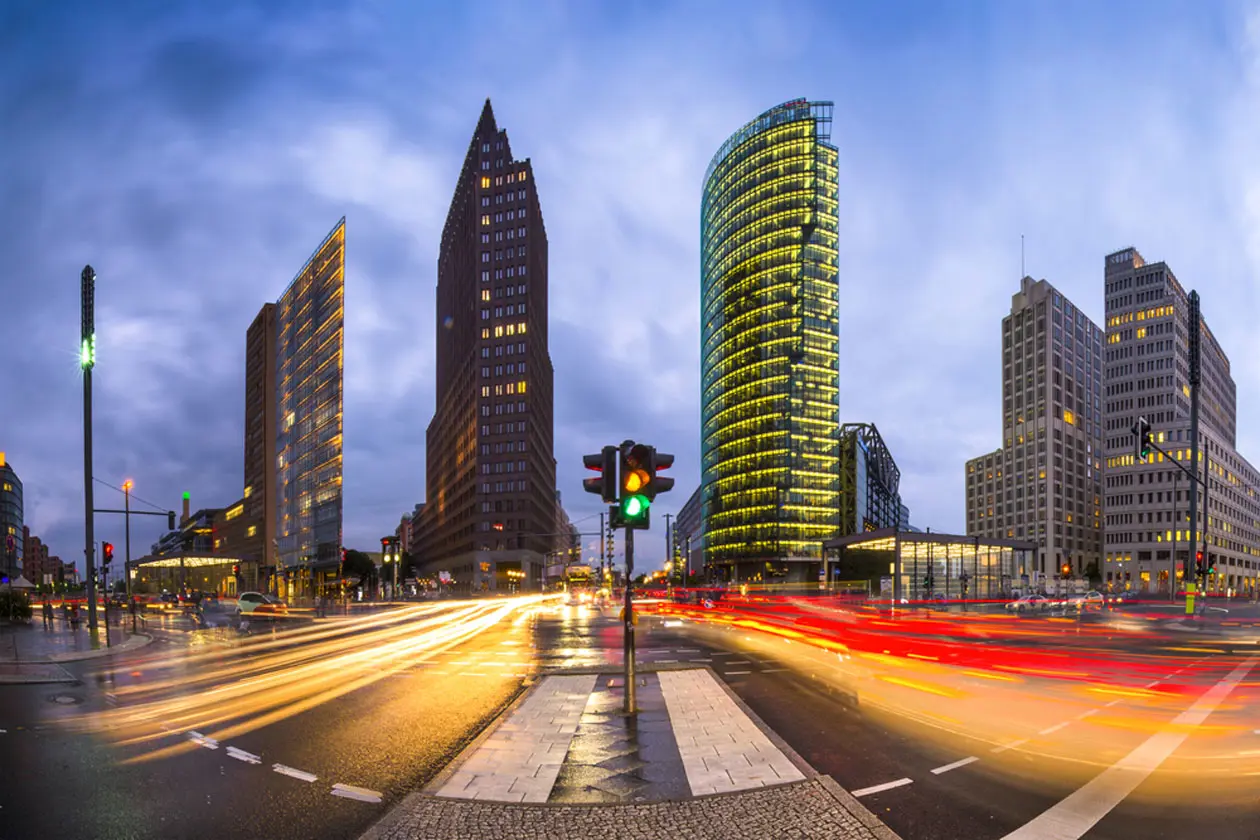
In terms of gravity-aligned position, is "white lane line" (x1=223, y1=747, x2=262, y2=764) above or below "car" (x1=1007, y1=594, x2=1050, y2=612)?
above

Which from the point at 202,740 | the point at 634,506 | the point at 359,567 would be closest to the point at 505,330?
the point at 359,567

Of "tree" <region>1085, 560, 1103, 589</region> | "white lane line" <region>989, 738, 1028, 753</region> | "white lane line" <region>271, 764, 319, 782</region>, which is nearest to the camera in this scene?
"white lane line" <region>271, 764, 319, 782</region>

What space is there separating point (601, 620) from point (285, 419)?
114022 mm

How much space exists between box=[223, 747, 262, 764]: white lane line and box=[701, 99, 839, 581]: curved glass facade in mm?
146198

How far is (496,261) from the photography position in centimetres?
13575

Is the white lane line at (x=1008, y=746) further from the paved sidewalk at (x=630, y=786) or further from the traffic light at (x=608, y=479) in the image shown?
the traffic light at (x=608, y=479)

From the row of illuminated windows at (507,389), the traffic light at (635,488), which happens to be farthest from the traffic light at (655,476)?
the row of illuminated windows at (507,389)

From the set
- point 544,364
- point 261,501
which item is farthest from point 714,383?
point 261,501

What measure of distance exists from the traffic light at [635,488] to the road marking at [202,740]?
257 inches

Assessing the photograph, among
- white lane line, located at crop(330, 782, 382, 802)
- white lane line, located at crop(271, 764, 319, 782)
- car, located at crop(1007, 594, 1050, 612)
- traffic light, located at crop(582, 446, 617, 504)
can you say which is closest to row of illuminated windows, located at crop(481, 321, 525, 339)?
car, located at crop(1007, 594, 1050, 612)

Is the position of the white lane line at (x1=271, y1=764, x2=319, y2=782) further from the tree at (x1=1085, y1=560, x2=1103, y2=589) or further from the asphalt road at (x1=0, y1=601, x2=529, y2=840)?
the tree at (x1=1085, y1=560, x2=1103, y2=589)

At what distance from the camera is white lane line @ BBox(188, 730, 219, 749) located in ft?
33.1

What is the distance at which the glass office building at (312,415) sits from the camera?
11450 centimetres

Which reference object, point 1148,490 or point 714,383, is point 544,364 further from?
point 1148,490
